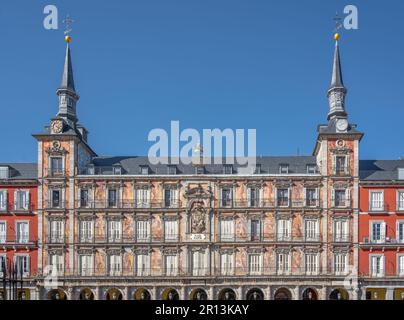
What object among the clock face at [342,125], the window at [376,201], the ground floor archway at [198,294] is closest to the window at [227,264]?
the ground floor archway at [198,294]

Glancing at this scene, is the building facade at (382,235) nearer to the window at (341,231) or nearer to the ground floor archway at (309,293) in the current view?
the window at (341,231)

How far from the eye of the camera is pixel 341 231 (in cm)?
7138

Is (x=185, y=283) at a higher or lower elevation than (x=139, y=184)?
lower

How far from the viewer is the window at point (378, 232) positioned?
70.8 m

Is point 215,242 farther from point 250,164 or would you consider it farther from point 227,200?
point 250,164

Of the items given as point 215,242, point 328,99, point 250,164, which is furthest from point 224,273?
point 328,99

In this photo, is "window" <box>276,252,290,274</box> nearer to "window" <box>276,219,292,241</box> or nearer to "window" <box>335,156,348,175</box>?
"window" <box>276,219,292,241</box>

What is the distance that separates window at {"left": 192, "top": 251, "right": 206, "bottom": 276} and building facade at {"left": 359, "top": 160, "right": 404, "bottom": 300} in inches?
720

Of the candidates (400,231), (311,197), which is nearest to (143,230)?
(311,197)

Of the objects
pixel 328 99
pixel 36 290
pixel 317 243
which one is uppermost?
pixel 328 99

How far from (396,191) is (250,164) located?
1770 cm

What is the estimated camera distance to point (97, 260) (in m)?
72.1

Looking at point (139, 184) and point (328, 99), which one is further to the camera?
point (328, 99)

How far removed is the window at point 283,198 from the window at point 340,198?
18.9 ft
